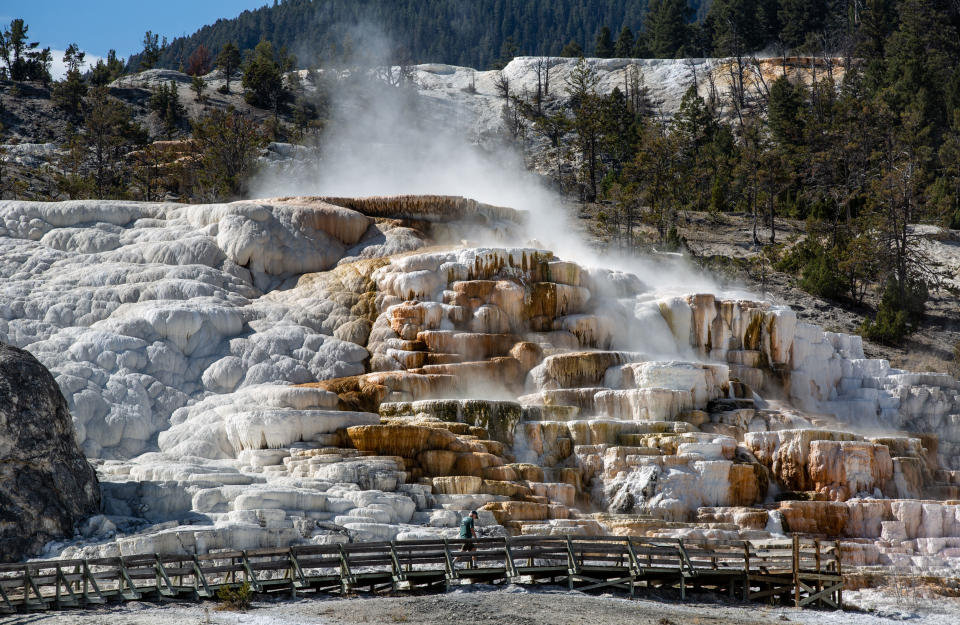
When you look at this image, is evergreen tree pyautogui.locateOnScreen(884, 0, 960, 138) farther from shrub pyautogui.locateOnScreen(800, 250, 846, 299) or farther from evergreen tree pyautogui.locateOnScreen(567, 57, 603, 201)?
evergreen tree pyautogui.locateOnScreen(567, 57, 603, 201)

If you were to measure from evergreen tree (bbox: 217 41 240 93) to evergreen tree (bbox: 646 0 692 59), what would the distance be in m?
33.3

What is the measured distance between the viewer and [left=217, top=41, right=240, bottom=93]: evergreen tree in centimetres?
7515

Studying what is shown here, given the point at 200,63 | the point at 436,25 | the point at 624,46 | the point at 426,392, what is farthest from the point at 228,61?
the point at 426,392

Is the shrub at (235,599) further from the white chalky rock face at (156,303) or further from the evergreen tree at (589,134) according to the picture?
the evergreen tree at (589,134)

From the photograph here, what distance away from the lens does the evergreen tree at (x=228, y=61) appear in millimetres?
75150

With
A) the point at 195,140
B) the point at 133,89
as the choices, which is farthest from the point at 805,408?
the point at 133,89

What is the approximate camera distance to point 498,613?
46.0 feet

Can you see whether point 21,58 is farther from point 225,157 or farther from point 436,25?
point 436,25

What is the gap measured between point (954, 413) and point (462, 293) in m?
13.6

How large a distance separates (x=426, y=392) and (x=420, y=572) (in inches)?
378

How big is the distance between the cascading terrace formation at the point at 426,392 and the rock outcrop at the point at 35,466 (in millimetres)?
527

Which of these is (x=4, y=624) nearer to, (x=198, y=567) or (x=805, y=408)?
(x=198, y=567)

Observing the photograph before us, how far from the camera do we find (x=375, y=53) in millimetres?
87250

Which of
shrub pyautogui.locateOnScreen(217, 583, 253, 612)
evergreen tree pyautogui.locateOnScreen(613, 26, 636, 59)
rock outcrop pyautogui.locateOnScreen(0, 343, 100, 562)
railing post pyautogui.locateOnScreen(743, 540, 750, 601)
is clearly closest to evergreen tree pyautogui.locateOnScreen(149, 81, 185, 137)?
evergreen tree pyautogui.locateOnScreen(613, 26, 636, 59)
